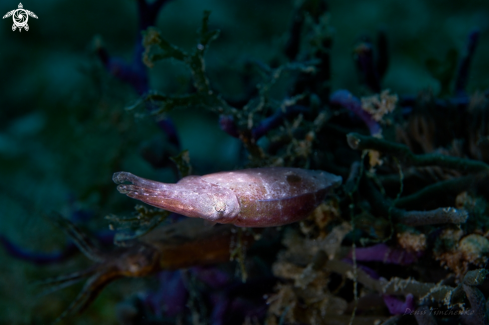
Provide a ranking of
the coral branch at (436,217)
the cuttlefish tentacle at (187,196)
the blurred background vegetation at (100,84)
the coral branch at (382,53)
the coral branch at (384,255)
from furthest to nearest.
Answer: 1. the blurred background vegetation at (100,84)
2. the coral branch at (382,53)
3. the coral branch at (384,255)
4. the coral branch at (436,217)
5. the cuttlefish tentacle at (187,196)

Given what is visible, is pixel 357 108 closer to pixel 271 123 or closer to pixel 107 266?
pixel 271 123

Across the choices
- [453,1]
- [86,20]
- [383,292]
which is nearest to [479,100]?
[383,292]

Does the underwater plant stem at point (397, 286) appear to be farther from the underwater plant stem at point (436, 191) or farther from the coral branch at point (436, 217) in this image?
the underwater plant stem at point (436, 191)

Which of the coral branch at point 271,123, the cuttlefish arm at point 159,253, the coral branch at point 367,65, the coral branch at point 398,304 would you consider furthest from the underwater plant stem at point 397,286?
the coral branch at point 367,65

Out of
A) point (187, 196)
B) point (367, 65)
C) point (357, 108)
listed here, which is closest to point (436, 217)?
point (357, 108)

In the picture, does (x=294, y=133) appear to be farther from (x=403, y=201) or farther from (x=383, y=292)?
(x=383, y=292)

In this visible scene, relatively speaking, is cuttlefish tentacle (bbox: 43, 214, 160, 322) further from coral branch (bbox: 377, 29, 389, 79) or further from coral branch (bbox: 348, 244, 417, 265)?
coral branch (bbox: 377, 29, 389, 79)
